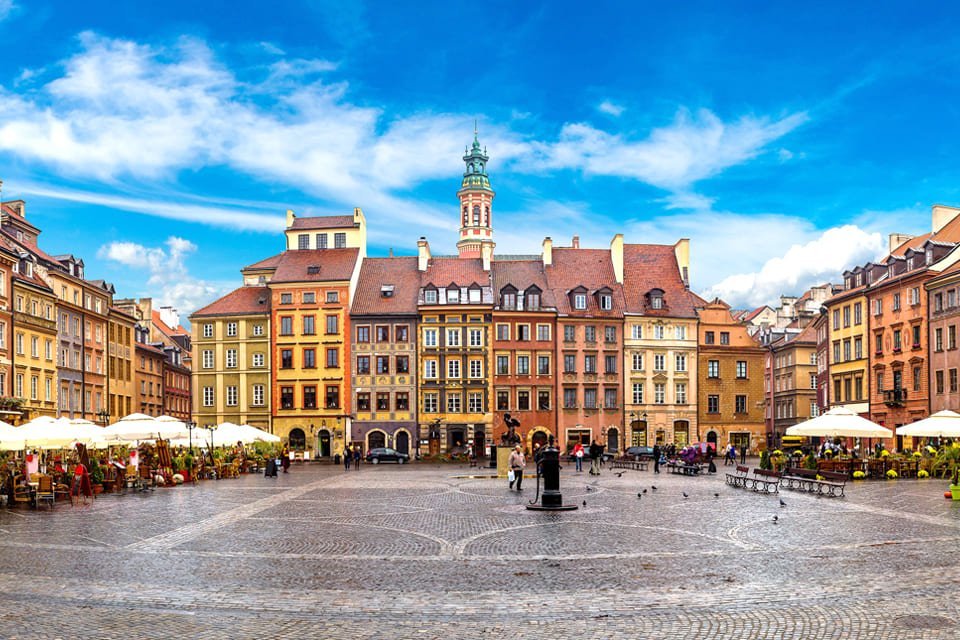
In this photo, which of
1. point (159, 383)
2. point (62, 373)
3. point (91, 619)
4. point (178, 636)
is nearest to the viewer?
point (178, 636)

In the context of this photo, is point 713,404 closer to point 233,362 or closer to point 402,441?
point 402,441

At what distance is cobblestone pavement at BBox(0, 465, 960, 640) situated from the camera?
40.1 feet

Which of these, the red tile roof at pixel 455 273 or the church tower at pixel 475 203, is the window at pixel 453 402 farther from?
the church tower at pixel 475 203

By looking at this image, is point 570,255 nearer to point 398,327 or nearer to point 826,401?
point 398,327

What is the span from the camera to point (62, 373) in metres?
63.2

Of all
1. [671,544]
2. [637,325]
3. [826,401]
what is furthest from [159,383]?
[671,544]

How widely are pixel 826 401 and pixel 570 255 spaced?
2149cm

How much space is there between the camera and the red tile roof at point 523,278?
77.1m

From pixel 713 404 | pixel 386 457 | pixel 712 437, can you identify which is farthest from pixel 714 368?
pixel 386 457

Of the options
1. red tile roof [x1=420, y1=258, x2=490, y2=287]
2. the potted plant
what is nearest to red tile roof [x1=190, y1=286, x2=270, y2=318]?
red tile roof [x1=420, y1=258, x2=490, y2=287]

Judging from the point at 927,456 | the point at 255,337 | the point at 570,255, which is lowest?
the point at 927,456

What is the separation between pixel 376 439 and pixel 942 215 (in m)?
39.6

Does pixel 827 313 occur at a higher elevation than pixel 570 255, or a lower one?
lower

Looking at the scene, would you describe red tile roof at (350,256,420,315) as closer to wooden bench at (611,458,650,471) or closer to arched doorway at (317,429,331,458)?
arched doorway at (317,429,331,458)
